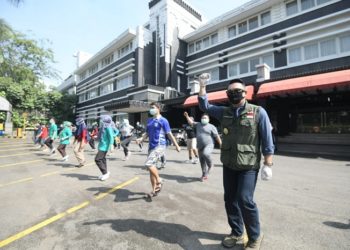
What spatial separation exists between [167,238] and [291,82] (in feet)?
42.5

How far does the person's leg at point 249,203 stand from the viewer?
2596mm

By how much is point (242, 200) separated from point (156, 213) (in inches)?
72.0

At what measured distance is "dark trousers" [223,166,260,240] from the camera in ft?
8.55

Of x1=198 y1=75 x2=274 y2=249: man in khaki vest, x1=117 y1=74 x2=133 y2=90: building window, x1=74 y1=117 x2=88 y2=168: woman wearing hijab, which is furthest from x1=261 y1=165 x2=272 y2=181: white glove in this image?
x1=117 y1=74 x2=133 y2=90: building window

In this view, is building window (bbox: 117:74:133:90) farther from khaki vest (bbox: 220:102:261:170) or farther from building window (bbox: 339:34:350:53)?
khaki vest (bbox: 220:102:261:170)

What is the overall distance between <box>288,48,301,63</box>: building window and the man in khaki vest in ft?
58.1

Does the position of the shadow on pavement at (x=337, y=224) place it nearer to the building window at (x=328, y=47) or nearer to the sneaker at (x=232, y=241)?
the sneaker at (x=232, y=241)

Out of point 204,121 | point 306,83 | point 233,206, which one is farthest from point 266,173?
point 306,83

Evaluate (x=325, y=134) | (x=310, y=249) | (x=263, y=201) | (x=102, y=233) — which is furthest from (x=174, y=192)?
(x=325, y=134)

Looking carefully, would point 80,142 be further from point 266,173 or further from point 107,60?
point 107,60

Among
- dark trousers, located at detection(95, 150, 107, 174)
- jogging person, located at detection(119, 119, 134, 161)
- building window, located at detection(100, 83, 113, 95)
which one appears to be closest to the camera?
dark trousers, located at detection(95, 150, 107, 174)

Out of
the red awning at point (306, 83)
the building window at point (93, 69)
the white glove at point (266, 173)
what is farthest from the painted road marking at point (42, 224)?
the building window at point (93, 69)

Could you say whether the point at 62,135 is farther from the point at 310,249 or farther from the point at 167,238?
the point at 310,249

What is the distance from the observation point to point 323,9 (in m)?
16.2
